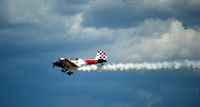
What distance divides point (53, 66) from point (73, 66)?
19.1 ft

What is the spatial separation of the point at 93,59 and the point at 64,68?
8.92 meters

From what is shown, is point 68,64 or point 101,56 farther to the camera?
point 101,56

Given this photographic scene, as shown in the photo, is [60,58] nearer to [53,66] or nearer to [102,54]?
[53,66]

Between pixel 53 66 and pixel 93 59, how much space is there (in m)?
11.2

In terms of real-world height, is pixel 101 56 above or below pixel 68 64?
above

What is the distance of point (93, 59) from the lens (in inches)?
4198

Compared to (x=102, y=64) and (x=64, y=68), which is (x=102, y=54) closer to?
(x=102, y=64)

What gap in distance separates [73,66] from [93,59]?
232 inches

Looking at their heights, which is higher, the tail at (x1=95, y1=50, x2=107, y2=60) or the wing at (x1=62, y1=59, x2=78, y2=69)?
the tail at (x1=95, y1=50, x2=107, y2=60)

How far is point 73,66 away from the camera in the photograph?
346 ft

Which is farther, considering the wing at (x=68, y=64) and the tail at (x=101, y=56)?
the tail at (x=101, y=56)

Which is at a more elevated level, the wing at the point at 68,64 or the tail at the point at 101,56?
the tail at the point at 101,56

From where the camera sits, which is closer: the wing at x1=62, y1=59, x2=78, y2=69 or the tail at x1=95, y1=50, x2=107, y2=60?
the wing at x1=62, y1=59, x2=78, y2=69

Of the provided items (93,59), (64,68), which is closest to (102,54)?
(93,59)
